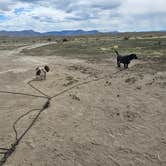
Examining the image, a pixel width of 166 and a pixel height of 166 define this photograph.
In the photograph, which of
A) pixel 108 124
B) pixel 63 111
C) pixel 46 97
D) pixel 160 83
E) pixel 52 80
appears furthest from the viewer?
pixel 52 80

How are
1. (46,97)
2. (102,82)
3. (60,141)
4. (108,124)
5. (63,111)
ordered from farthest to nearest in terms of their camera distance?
(102,82)
(46,97)
(63,111)
(108,124)
(60,141)

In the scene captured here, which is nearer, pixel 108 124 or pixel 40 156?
pixel 40 156

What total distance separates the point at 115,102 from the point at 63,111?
6.72 ft

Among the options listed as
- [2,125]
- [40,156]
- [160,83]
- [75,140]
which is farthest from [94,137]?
[160,83]

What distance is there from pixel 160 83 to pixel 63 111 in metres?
5.50

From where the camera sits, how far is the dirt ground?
6605 millimetres

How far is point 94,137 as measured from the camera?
25.1 ft

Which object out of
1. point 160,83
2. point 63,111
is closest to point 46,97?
point 63,111

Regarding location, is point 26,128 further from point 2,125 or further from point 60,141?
point 60,141

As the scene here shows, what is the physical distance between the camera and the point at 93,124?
8641mm

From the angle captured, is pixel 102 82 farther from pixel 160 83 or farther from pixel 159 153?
pixel 159 153

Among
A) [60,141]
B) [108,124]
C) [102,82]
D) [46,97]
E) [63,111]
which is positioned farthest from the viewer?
[102,82]

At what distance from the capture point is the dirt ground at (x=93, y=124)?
21.7 ft

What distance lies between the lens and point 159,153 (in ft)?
21.6
